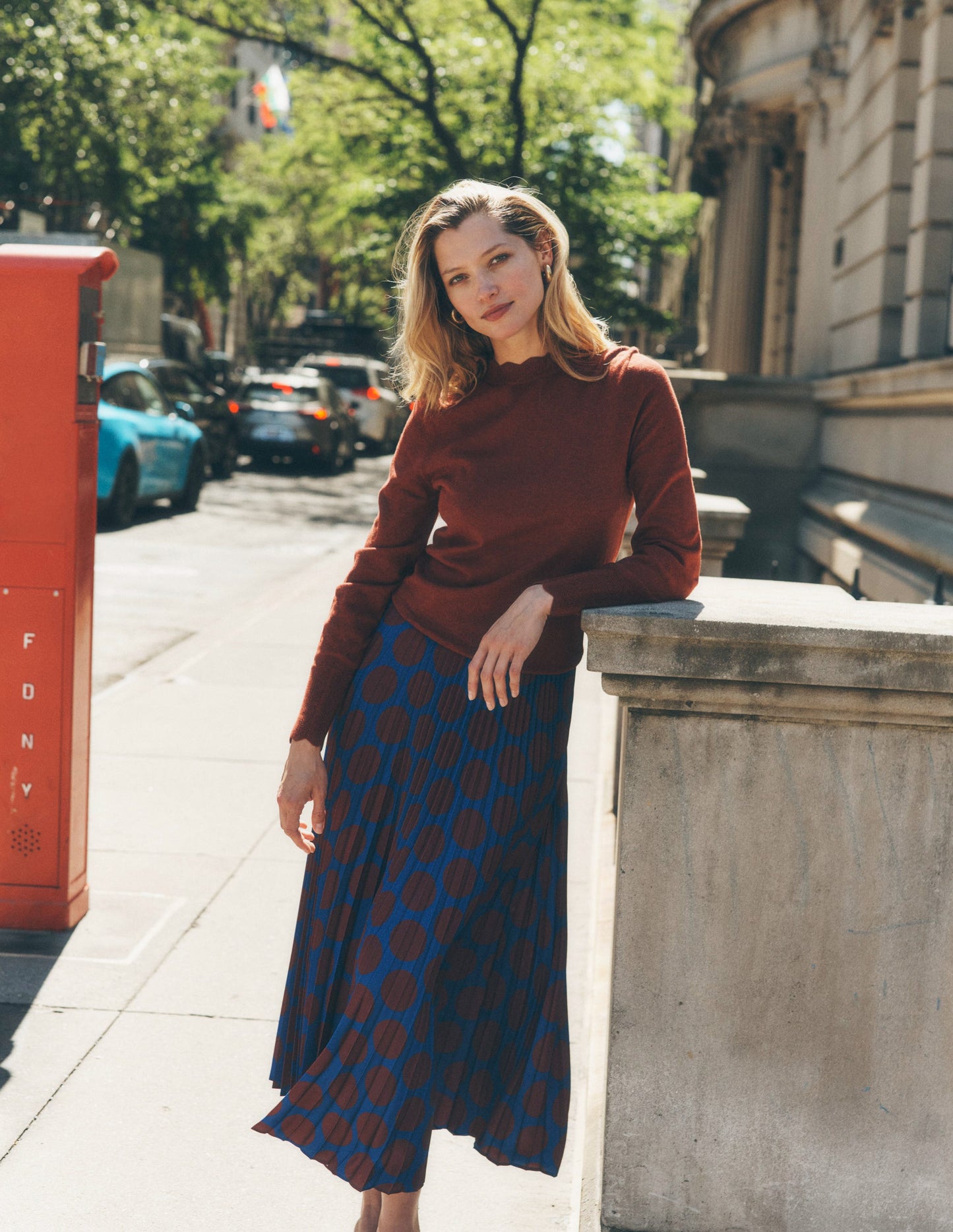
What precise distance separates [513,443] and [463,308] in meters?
0.26

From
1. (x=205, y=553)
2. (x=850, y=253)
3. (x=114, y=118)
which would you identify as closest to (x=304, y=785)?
(x=850, y=253)

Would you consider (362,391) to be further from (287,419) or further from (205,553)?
(205,553)

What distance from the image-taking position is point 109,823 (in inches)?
206

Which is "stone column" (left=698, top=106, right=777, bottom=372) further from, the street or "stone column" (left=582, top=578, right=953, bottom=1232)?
"stone column" (left=582, top=578, right=953, bottom=1232)

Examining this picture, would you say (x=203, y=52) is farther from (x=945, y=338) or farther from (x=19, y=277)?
(x=19, y=277)

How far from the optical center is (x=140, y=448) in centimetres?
1492

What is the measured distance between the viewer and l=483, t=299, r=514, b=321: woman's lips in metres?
2.42

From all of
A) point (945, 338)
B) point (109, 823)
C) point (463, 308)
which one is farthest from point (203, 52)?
point (463, 308)

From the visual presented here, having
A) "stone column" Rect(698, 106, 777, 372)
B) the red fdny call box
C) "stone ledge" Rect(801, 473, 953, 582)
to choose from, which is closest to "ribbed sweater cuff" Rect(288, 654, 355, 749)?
the red fdny call box

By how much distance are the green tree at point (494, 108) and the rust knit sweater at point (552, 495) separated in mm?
19707

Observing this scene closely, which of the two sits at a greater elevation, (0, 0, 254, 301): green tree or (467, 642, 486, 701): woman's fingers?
(0, 0, 254, 301): green tree

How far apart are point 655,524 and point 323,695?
68 centimetres

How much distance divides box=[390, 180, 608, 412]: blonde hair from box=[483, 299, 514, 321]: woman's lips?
0.21 feet

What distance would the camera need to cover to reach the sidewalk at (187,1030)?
2.84 metres
